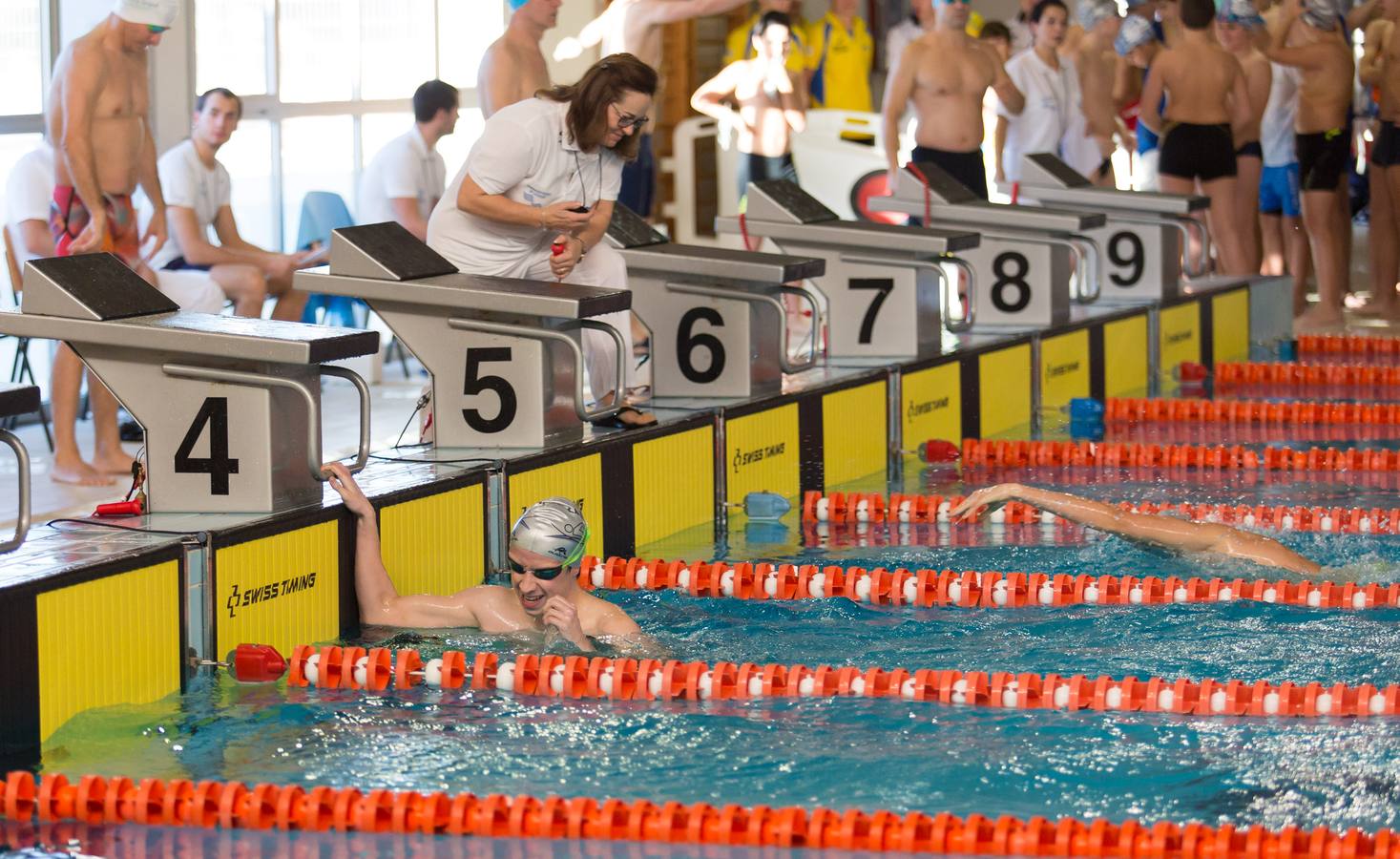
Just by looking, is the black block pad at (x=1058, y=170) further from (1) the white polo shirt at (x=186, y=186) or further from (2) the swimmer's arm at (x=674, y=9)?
(1) the white polo shirt at (x=186, y=186)

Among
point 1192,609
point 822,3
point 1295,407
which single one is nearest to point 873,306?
point 1295,407

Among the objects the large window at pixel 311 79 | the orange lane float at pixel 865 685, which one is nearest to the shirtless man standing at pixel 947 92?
the large window at pixel 311 79

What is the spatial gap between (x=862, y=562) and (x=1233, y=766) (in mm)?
1917

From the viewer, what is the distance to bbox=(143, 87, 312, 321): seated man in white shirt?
725 centimetres

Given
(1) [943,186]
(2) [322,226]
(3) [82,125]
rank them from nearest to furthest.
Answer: (3) [82,125] → (1) [943,186] → (2) [322,226]

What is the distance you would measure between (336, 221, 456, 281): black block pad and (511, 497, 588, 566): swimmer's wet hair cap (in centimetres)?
124

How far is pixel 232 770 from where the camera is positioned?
11.6ft

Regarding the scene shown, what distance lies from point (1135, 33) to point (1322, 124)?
1.20 meters

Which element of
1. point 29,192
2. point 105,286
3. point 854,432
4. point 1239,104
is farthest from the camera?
point 1239,104

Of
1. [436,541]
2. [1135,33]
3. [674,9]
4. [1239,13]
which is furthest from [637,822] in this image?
[1135,33]

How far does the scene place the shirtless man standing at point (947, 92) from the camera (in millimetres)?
9164

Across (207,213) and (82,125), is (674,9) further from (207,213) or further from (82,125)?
(82,125)

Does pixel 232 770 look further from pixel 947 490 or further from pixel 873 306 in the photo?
pixel 873 306

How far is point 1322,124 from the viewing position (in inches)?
416
